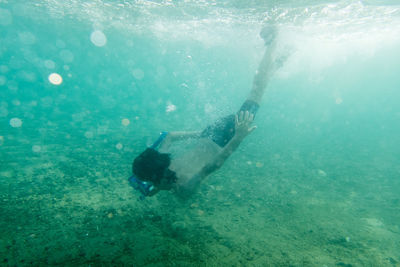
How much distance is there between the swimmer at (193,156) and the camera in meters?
3.95

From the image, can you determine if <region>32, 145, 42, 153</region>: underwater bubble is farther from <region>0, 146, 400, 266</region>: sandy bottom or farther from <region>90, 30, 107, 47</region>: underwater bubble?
<region>90, 30, 107, 47</region>: underwater bubble

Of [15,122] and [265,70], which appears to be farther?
[15,122]

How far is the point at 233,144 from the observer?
14.7ft

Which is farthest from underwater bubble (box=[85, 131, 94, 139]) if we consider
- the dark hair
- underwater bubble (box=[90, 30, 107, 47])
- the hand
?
underwater bubble (box=[90, 30, 107, 47])

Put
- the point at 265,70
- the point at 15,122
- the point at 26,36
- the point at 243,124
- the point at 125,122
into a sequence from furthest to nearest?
the point at 26,36 < the point at 125,122 < the point at 15,122 < the point at 265,70 < the point at 243,124

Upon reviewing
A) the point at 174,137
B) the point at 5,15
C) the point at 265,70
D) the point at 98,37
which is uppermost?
the point at 98,37

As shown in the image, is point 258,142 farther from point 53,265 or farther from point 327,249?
point 53,265

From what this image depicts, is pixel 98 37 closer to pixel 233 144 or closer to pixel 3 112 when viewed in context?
pixel 3 112

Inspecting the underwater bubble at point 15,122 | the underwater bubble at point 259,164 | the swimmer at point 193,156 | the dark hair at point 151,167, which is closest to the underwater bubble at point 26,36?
the underwater bubble at point 15,122

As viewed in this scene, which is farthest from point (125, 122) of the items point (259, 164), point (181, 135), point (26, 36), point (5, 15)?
point (26, 36)

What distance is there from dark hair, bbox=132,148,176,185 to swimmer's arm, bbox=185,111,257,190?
0.74 meters

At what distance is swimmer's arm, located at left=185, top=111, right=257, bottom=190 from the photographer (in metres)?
4.40

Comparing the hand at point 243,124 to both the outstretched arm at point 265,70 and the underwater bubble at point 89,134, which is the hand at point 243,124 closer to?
the outstretched arm at point 265,70

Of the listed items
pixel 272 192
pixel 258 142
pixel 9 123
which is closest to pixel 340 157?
pixel 258 142
